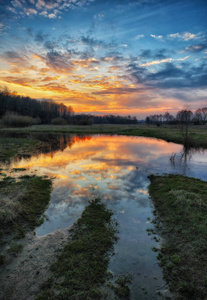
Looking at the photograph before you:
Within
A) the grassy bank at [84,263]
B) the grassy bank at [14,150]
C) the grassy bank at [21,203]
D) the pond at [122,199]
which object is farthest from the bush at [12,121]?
the grassy bank at [84,263]

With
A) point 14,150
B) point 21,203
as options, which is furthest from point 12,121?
point 21,203

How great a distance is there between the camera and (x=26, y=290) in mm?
4941

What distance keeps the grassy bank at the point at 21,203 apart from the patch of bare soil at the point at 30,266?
923 millimetres

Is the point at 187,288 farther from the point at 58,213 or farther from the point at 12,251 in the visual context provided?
the point at 58,213

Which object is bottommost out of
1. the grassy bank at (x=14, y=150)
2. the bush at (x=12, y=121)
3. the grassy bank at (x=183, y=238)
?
the grassy bank at (x=183, y=238)

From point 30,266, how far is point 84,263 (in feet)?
5.64

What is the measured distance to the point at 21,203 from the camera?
32.1ft

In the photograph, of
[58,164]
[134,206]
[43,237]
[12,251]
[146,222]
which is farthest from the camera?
[58,164]

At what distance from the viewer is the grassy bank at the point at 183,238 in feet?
17.3

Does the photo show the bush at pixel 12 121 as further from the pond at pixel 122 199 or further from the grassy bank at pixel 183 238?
the grassy bank at pixel 183 238

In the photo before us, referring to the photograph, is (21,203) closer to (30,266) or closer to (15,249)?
(15,249)

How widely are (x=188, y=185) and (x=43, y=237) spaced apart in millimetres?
10399

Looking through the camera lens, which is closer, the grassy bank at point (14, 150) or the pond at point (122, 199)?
the pond at point (122, 199)

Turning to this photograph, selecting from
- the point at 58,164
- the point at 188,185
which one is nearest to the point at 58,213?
the point at 188,185
